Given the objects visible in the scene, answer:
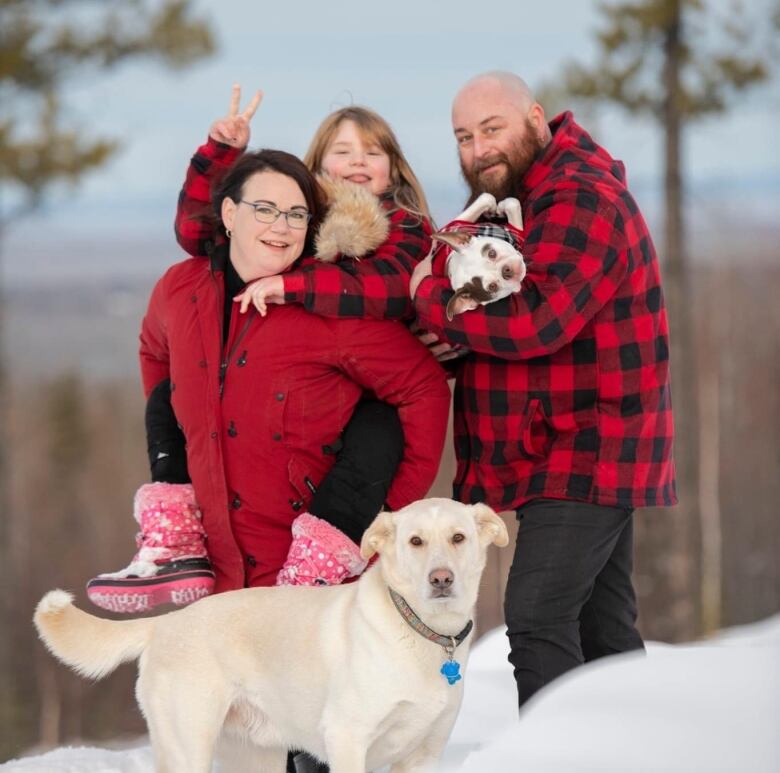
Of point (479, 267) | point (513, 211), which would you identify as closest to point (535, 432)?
point (479, 267)

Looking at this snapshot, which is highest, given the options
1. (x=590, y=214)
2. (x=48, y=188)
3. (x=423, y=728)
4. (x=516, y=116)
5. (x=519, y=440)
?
(x=48, y=188)

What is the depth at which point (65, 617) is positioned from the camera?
3107 mm

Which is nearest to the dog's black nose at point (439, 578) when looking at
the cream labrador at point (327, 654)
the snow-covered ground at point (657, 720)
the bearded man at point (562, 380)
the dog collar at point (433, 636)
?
the cream labrador at point (327, 654)

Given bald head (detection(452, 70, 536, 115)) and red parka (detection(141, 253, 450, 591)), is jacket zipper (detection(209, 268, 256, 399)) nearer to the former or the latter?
red parka (detection(141, 253, 450, 591))

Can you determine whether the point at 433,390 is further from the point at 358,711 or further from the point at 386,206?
the point at 358,711

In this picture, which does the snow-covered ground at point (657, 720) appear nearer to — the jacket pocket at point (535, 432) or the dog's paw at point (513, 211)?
the jacket pocket at point (535, 432)

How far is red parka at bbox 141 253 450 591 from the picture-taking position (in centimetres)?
329

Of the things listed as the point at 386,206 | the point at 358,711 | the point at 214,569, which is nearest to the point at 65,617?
the point at 214,569

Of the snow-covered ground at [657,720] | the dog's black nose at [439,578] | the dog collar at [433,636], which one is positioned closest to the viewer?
the snow-covered ground at [657,720]

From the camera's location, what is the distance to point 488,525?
2.93 meters

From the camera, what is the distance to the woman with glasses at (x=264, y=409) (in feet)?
10.8

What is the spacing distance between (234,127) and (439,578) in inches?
65.8

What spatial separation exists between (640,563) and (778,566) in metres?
3.13

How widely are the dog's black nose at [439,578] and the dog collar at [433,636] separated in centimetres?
15
